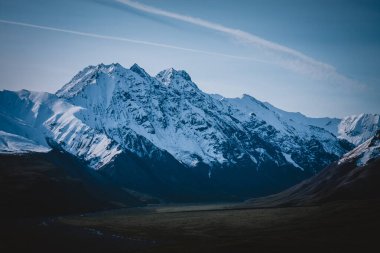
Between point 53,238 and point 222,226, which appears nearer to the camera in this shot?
point 53,238

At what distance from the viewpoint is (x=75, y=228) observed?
623 feet

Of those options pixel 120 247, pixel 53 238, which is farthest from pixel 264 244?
pixel 53 238

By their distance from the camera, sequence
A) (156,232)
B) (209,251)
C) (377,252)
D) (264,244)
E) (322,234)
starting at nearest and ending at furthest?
1. (377,252)
2. (209,251)
3. (264,244)
4. (322,234)
5. (156,232)

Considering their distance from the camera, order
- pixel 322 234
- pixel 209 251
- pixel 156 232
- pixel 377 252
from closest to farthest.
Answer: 1. pixel 377 252
2. pixel 209 251
3. pixel 322 234
4. pixel 156 232

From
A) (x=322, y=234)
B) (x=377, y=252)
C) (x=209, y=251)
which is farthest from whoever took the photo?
(x=322, y=234)

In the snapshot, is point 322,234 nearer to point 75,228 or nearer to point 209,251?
point 209,251

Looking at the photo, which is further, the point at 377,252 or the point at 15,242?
the point at 15,242

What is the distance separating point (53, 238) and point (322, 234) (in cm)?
9288

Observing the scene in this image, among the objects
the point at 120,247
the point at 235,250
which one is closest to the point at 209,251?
the point at 235,250

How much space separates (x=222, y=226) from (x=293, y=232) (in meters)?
41.0

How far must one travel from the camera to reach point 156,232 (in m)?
178

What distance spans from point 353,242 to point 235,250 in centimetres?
3570

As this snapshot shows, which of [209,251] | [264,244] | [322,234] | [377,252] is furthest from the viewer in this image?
[322,234]

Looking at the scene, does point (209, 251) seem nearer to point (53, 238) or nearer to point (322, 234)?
point (322, 234)
